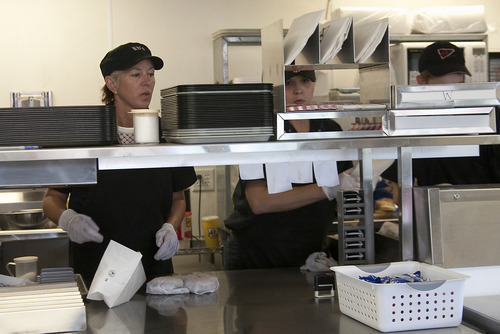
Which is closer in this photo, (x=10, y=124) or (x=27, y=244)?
(x=10, y=124)

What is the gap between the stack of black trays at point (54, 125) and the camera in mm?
2010

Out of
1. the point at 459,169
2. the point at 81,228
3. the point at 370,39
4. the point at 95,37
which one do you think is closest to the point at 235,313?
the point at 81,228

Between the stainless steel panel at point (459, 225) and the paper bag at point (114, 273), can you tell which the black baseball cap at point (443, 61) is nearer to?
the stainless steel panel at point (459, 225)

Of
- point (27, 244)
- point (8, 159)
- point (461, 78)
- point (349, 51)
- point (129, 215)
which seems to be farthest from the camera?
point (27, 244)

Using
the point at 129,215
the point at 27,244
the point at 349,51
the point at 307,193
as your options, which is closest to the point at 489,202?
the point at 349,51

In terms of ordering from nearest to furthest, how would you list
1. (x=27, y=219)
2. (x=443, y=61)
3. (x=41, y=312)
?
(x=41, y=312) → (x=443, y=61) → (x=27, y=219)

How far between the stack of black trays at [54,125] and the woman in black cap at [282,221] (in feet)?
4.05

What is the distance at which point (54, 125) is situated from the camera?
Result: 2.03 meters

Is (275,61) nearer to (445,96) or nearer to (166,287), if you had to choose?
(445,96)

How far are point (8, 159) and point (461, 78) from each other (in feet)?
8.38

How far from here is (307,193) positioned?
314cm

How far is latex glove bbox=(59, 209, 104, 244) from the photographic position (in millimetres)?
2746

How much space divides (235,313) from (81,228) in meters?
0.87

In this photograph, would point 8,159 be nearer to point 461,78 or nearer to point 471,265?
point 471,265
